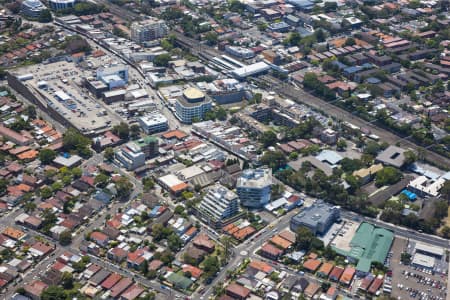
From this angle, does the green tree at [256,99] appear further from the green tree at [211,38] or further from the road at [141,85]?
the green tree at [211,38]

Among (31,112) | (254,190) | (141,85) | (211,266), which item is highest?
(254,190)

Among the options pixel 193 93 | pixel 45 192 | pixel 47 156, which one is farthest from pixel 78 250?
pixel 193 93

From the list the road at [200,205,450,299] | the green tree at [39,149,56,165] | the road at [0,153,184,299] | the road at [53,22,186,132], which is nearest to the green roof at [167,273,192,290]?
the road at [0,153,184,299]

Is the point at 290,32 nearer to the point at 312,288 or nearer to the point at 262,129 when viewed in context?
the point at 262,129

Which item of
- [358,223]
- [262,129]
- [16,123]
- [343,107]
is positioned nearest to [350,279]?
[358,223]

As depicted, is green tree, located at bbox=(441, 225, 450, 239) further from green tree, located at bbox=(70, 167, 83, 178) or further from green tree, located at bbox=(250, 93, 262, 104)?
green tree, located at bbox=(70, 167, 83, 178)

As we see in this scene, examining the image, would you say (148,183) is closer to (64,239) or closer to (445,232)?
(64,239)
